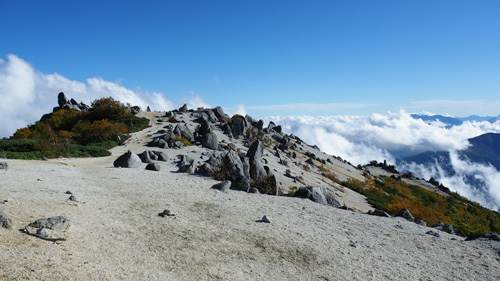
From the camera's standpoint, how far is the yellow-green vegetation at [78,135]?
103ft

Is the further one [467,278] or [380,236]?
[380,236]

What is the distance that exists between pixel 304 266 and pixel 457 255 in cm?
655

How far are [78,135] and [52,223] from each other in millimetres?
39213

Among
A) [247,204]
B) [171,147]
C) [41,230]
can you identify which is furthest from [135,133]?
[41,230]

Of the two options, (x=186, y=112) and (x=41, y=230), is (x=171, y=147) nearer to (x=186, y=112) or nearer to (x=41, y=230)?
(x=41, y=230)

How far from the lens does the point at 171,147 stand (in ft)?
117

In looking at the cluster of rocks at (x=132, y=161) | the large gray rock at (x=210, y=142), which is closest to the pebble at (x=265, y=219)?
the cluster of rocks at (x=132, y=161)

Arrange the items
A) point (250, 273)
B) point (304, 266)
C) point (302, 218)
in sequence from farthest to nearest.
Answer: point (302, 218), point (304, 266), point (250, 273)

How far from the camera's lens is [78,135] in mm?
42531

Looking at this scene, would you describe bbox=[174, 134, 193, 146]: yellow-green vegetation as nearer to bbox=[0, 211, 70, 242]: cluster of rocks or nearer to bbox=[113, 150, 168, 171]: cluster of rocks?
bbox=[113, 150, 168, 171]: cluster of rocks

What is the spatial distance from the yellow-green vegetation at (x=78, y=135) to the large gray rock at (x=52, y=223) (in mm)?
23175

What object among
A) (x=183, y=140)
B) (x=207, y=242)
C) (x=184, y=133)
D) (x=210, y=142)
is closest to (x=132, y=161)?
(x=183, y=140)

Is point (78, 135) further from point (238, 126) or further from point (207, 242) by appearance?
point (207, 242)

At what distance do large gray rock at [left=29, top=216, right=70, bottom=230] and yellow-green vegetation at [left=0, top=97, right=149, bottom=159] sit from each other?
76.0 feet
